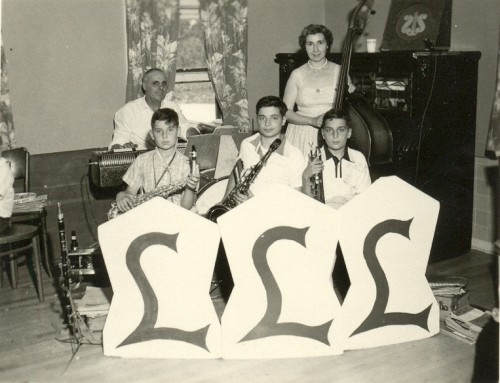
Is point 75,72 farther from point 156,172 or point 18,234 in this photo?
point 156,172

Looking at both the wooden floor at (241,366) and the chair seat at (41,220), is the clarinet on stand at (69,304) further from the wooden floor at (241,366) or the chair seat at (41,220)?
the chair seat at (41,220)

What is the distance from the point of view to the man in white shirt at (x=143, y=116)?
5371mm

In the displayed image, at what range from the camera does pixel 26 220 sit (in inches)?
207

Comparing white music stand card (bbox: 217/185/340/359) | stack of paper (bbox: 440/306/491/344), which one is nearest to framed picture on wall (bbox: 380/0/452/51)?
stack of paper (bbox: 440/306/491/344)

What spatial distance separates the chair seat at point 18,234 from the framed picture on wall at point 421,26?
3.29 m

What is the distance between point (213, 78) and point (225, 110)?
0.33 m

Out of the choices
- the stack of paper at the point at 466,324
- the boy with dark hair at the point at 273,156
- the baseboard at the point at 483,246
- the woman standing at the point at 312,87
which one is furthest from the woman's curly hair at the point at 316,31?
the stack of paper at the point at 466,324

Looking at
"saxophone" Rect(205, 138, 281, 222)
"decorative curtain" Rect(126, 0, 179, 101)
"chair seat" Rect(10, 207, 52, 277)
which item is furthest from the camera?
"decorative curtain" Rect(126, 0, 179, 101)

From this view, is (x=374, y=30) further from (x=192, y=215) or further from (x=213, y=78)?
(x=192, y=215)

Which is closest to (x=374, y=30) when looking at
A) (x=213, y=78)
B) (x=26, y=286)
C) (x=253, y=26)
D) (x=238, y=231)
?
(x=253, y=26)

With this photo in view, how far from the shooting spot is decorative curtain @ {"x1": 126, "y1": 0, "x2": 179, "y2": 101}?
Answer: 219 inches

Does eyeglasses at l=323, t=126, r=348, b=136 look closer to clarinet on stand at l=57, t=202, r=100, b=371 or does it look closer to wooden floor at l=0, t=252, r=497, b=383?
wooden floor at l=0, t=252, r=497, b=383

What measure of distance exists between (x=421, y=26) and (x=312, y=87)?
1123 mm

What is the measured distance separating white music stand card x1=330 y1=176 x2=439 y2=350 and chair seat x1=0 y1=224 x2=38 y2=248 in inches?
90.7
